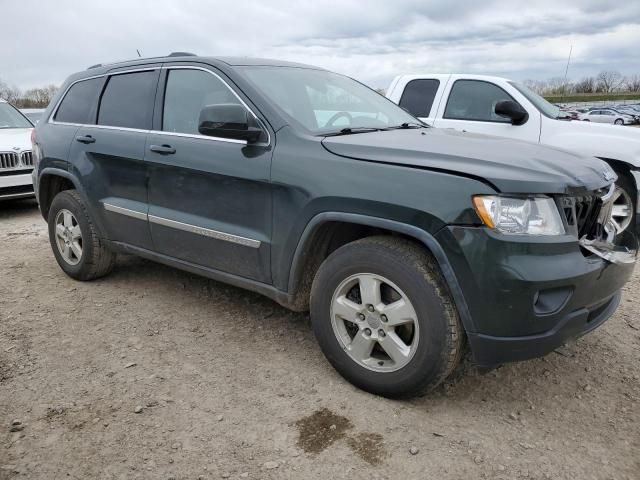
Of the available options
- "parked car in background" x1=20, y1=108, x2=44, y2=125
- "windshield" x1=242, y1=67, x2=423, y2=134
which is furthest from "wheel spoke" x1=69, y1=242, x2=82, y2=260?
"parked car in background" x1=20, y1=108, x2=44, y2=125

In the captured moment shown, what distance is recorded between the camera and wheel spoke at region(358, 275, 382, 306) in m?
2.67

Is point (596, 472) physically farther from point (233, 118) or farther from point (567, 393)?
point (233, 118)

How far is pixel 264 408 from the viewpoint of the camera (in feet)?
9.05

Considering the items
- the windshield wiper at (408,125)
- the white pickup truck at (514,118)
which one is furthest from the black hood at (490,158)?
the white pickup truck at (514,118)

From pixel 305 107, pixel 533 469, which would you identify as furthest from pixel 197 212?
pixel 533 469

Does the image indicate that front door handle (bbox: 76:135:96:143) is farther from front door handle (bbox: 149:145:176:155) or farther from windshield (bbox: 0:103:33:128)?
windshield (bbox: 0:103:33:128)

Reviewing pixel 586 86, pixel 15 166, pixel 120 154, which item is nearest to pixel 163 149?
pixel 120 154

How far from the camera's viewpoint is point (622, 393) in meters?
2.93

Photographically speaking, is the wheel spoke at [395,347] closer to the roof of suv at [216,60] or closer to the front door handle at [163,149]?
the front door handle at [163,149]

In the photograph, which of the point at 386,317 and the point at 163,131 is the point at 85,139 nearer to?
the point at 163,131

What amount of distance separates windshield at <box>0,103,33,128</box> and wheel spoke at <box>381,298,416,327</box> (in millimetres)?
8089

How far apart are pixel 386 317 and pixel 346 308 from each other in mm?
233

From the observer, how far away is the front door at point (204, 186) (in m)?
3.08

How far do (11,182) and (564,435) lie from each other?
7.45 m
